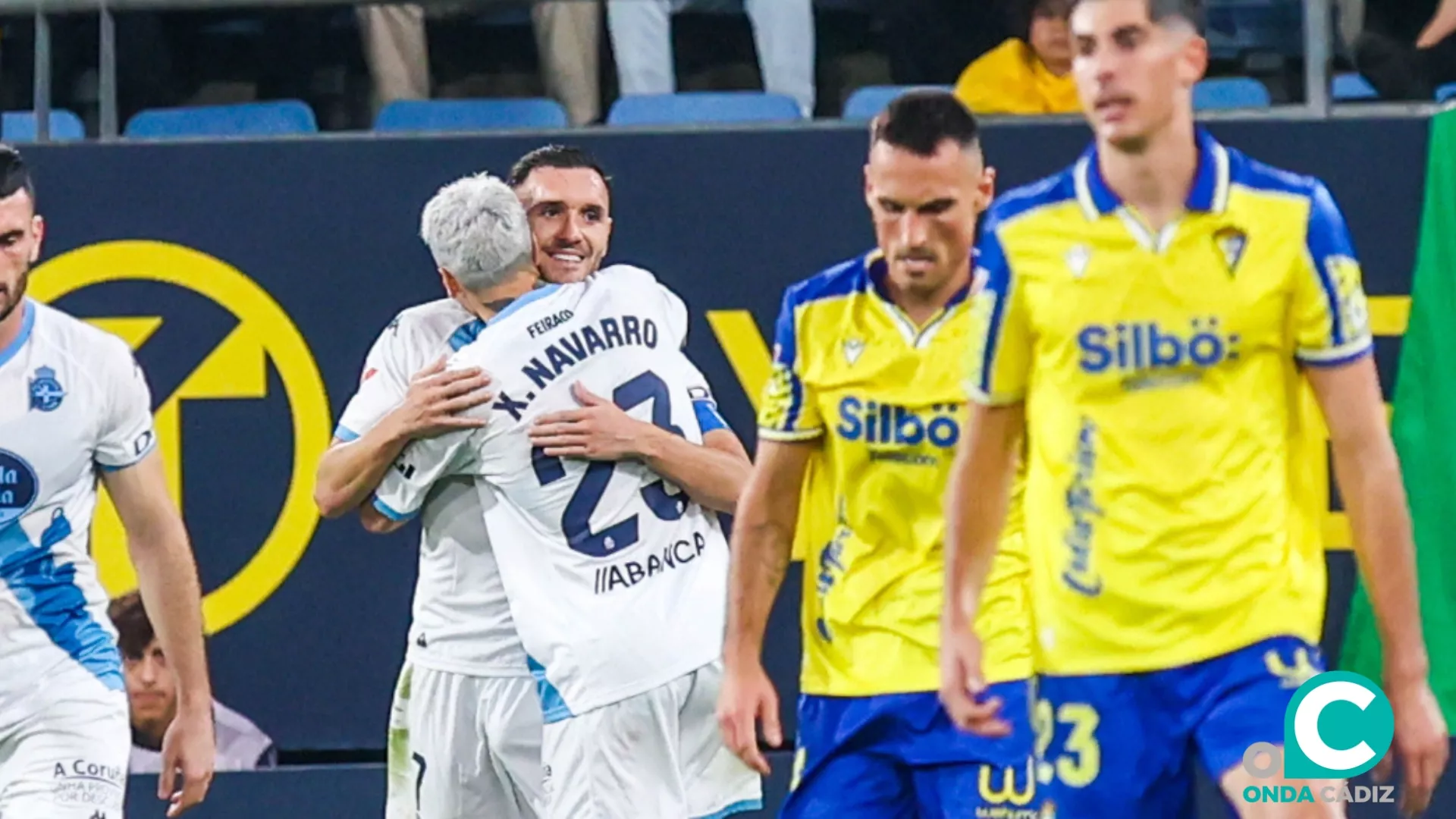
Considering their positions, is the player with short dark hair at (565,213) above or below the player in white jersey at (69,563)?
above

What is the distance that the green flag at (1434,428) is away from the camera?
7805 millimetres

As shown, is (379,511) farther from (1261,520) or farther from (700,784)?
(1261,520)

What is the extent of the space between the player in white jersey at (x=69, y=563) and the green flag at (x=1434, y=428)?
395cm

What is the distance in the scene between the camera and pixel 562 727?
5.78 meters

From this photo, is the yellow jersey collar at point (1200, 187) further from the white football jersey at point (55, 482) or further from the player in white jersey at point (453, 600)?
the white football jersey at point (55, 482)

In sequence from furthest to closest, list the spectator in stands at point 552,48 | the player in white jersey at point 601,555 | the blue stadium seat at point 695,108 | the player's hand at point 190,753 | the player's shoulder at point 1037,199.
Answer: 1. the spectator in stands at point 552,48
2. the blue stadium seat at point 695,108
3. the player in white jersey at point 601,555
4. the player's hand at point 190,753
5. the player's shoulder at point 1037,199

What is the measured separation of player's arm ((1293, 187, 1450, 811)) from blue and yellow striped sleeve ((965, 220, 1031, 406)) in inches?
18.6

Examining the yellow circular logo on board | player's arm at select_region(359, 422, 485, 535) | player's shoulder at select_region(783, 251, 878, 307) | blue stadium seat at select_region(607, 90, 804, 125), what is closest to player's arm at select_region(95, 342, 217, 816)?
player's arm at select_region(359, 422, 485, 535)

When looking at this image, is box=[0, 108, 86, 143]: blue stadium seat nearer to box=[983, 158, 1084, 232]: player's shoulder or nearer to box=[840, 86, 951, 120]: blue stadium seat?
box=[840, 86, 951, 120]: blue stadium seat

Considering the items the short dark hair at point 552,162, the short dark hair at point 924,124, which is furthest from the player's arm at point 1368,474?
the short dark hair at point 552,162

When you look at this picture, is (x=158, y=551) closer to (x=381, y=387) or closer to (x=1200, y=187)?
(x=381, y=387)

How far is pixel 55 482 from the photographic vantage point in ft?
18.2

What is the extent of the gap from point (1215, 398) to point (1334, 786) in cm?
68

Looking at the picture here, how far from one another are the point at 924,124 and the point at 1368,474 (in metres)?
1.33
